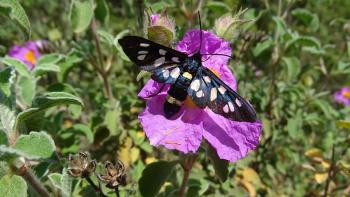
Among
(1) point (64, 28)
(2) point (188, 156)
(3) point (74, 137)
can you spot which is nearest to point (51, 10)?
(1) point (64, 28)

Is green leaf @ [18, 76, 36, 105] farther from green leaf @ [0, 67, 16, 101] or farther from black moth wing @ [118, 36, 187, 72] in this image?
black moth wing @ [118, 36, 187, 72]

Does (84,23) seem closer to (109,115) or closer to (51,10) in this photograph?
(109,115)

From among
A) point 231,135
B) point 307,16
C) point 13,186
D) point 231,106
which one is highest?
point 307,16

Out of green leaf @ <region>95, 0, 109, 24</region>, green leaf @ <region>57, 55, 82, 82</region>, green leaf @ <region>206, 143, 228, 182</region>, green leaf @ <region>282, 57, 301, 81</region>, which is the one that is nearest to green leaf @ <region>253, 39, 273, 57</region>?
green leaf @ <region>282, 57, 301, 81</region>

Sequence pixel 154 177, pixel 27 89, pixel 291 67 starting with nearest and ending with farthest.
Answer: pixel 154 177, pixel 27 89, pixel 291 67

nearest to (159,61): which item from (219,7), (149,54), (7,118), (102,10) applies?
(149,54)

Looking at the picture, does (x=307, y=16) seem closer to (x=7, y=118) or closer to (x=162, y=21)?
(x=162, y=21)
